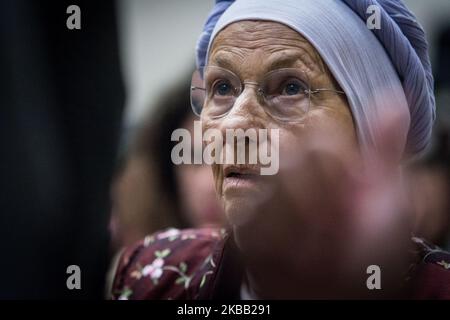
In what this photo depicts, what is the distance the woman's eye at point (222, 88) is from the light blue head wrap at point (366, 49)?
122mm

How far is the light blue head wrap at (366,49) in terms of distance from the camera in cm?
160

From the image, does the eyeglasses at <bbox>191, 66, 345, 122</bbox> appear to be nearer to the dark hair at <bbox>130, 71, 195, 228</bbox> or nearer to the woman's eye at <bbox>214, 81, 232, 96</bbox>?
the woman's eye at <bbox>214, 81, 232, 96</bbox>

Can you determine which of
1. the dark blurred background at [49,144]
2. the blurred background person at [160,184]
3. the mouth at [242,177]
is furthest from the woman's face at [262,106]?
→ the dark blurred background at [49,144]

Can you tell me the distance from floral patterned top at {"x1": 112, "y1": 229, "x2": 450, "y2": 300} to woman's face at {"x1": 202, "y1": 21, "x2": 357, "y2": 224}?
0.68 feet

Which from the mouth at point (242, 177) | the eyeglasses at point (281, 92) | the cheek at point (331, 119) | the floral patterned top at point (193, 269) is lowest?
the floral patterned top at point (193, 269)

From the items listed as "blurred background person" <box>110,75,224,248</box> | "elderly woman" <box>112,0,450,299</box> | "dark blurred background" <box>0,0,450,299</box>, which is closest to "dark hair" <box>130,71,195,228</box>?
"blurred background person" <box>110,75,224,248</box>

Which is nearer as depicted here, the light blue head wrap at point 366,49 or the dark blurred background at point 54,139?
the dark blurred background at point 54,139

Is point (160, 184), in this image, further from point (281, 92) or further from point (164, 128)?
point (281, 92)

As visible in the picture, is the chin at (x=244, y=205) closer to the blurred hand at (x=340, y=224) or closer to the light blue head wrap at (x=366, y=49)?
the blurred hand at (x=340, y=224)

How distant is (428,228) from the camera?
171 cm

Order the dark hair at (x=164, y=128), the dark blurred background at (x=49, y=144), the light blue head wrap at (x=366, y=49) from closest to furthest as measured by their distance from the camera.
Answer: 1. the dark blurred background at (x=49, y=144)
2. the light blue head wrap at (x=366, y=49)
3. the dark hair at (x=164, y=128)

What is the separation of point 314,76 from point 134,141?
0.53 m

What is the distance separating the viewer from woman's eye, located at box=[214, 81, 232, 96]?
1.65 m

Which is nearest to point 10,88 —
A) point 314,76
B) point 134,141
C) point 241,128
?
point 241,128
